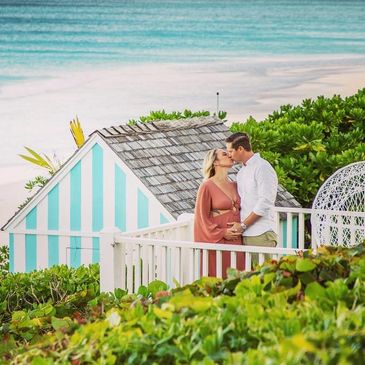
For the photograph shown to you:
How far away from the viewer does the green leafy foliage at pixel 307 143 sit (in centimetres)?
1445

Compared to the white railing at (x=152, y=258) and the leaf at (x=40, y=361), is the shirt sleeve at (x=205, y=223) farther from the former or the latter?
the leaf at (x=40, y=361)

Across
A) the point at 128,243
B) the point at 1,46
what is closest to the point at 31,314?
the point at 128,243

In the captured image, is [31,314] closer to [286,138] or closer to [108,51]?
[286,138]

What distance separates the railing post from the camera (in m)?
9.55

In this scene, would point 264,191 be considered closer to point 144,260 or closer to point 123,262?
point 144,260

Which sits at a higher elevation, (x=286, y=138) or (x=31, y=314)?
(x=286, y=138)

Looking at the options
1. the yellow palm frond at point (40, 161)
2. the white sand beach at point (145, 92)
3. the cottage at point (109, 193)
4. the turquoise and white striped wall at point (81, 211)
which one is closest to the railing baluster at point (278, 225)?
the cottage at point (109, 193)

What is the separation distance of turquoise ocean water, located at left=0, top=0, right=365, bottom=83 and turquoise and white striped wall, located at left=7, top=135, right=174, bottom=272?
65.4ft

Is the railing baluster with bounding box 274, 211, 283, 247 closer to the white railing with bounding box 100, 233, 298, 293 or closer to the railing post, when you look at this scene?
the white railing with bounding box 100, 233, 298, 293

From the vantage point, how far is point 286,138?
14.9 m

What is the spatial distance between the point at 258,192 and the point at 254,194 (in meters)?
0.05

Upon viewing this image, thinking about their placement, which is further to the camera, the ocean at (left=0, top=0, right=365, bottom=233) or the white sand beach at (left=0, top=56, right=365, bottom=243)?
the ocean at (left=0, top=0, right=365, bottom=233)

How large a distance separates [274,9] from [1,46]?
9.83 meters

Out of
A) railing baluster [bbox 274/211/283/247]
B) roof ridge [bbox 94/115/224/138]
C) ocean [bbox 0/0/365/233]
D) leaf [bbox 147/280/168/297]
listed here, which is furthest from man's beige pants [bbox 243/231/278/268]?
ocean [bbox 0/0/365/233]
